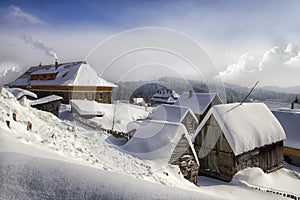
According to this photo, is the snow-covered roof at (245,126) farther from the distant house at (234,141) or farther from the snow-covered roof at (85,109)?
the snow-covered roof at (85,109)

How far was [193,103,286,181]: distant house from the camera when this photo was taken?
1266cm

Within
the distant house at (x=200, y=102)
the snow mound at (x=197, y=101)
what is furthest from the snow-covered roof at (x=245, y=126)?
the snow mound at (x=197, y=101)

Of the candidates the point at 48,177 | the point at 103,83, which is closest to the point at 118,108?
the point at 103,83

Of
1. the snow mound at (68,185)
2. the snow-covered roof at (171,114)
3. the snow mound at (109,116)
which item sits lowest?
the snow mound at (109,116)

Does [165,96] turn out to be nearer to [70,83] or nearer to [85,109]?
[70,83]

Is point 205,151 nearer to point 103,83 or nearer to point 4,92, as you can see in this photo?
point 4,92

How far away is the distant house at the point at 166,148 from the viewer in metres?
9.84

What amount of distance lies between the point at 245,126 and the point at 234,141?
1.99 metres

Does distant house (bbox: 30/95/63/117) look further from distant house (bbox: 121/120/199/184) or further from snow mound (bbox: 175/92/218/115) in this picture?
snow mound (bbox: 175/92/218/115)

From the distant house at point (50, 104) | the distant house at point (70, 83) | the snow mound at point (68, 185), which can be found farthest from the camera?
the distant house at point (70, 83)

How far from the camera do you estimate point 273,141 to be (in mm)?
14648

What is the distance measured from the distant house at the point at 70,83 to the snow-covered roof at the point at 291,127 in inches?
994

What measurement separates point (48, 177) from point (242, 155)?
12.4m

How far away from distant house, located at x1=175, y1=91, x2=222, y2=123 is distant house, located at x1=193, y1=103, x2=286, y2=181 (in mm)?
13954
